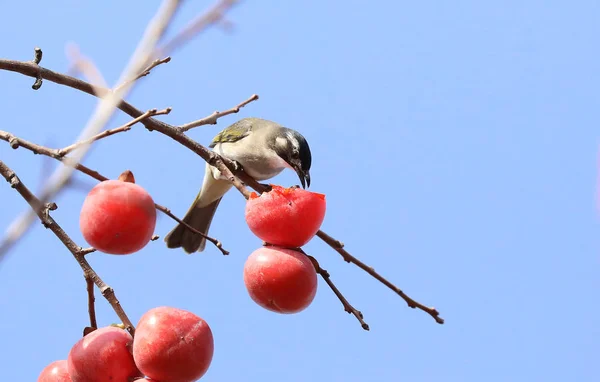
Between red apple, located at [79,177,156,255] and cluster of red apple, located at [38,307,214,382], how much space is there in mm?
258

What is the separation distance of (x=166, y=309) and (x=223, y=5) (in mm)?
1083

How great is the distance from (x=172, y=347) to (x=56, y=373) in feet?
1.78

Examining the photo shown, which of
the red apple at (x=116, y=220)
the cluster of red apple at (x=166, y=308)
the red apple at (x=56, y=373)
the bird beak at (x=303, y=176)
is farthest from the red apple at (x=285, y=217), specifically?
the bird beak at (x=303, y=176)

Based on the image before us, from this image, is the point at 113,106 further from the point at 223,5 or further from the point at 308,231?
the point at 308,231

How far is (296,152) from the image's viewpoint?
206 inches

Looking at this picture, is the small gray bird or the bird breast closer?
the small gray bird

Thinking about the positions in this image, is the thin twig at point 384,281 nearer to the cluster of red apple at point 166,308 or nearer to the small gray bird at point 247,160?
the cluster of red apple at point 166,308

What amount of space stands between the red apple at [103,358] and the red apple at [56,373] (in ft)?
0.53

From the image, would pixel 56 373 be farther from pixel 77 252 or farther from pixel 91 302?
pixel 77 252

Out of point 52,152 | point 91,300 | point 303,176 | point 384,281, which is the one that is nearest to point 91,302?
point 91,300

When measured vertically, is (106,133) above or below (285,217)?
above

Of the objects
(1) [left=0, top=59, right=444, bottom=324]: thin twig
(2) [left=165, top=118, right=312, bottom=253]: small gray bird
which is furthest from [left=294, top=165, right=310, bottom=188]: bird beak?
(1) [left=0, top=59, right=444, bottom=324]: thin twig

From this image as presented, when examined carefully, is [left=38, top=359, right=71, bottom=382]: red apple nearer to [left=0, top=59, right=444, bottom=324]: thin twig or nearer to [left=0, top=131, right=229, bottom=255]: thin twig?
[left=0, top=131, right=229, bottom=255]: thin twig

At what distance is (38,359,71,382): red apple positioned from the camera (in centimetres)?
262
